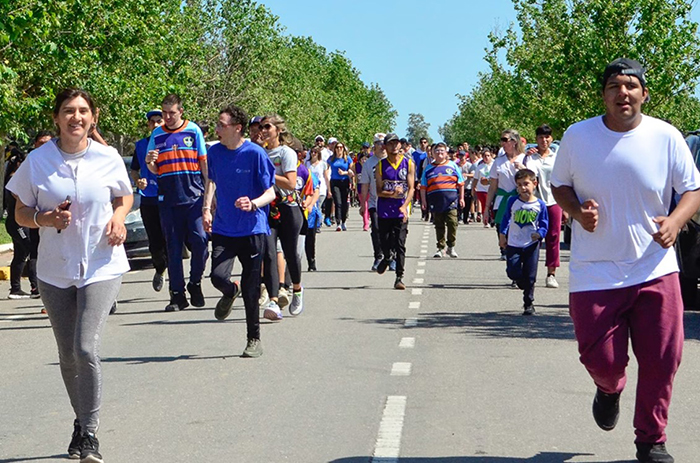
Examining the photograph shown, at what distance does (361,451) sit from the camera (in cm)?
666

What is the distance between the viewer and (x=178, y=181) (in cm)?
1252

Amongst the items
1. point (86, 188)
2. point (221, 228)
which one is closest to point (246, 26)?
point (221, 228)

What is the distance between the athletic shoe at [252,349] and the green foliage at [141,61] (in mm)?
5731

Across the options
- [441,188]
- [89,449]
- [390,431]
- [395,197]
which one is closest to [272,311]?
[395,197]

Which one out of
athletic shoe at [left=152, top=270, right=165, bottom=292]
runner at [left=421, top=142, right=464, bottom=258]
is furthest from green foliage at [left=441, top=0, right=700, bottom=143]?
athletic shoe at [left=152, top=270, right=165, bottom=292]

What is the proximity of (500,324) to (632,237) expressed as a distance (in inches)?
244

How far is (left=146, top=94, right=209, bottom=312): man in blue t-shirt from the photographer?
41.0ft

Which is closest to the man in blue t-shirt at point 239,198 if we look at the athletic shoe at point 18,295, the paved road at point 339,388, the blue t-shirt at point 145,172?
the paved road at point 339,388

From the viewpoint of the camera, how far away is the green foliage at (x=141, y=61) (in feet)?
67.3

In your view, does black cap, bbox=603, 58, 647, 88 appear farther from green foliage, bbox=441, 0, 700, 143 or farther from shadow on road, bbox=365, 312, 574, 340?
green foliage, bbox=441, 0, 700, 143

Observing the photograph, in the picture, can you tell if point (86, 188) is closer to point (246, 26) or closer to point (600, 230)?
point (600, 230)

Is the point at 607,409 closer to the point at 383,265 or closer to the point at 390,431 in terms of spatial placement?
the point at 390,431

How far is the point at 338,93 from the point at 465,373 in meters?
109

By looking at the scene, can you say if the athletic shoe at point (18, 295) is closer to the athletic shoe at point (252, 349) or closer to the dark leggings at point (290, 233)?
the dark leggings at point (290, 233)
